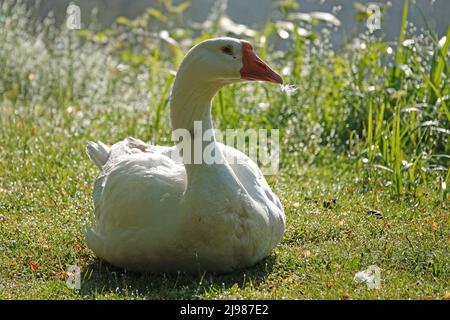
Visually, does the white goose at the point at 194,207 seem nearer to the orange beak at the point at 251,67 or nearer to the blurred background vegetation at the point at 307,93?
the orange beak at the point at 251,67

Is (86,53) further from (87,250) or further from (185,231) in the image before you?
(185,231)

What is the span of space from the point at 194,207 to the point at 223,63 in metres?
0.79

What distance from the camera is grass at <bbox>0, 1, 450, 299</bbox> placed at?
4672mm

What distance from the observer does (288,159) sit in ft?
24.1

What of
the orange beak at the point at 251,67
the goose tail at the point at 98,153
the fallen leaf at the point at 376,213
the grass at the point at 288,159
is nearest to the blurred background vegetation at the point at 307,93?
the grass at the point at 288,159

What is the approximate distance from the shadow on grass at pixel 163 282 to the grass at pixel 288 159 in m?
0.01

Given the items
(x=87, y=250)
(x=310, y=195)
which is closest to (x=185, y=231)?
(x=87, y=250)

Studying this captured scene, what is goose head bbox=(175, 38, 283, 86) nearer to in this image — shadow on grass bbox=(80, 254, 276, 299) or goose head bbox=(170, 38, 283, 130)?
goose head bbox=(170, 38, 283, 130)

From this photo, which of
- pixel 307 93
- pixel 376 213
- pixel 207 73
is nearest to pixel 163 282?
pixel 207 73

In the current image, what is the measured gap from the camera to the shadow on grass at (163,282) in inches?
174

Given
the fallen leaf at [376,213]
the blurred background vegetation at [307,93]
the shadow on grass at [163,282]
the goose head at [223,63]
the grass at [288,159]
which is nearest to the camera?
the shadow on grass at [163,282]

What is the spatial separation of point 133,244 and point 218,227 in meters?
0.48

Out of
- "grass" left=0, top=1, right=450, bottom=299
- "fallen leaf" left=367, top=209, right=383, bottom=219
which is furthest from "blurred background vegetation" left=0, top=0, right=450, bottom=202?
"fallen leaf" left=367, top=209, right=383, bottom=219

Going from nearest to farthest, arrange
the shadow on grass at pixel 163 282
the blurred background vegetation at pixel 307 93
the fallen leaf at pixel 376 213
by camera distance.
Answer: the shadow on grass at pixel 163 282 → the fallen leaf at pixel 376 213 → the blurred background vegetation at pixel 307 93
